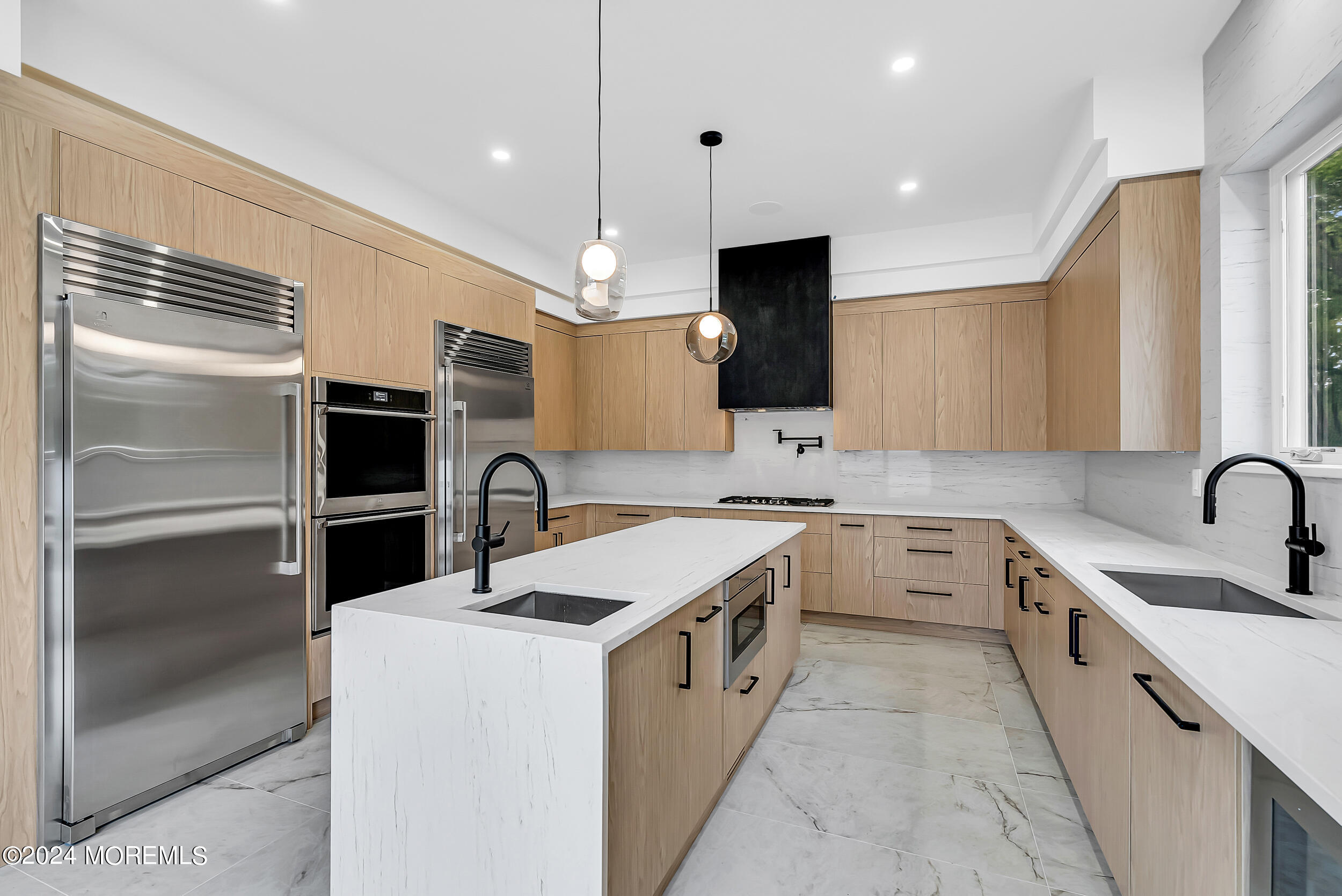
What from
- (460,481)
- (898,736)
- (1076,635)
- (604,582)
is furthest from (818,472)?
(604,582)

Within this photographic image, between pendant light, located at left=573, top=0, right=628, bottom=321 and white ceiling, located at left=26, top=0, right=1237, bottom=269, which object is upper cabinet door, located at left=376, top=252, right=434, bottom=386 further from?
pendant light, located at left=573, top=0, right=628, bottom=321

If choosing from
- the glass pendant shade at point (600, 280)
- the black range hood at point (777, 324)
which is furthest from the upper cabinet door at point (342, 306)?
the black range hood at point (777, 324)

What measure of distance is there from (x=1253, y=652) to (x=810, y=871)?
133 centimetres

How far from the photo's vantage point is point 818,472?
514 centimetres

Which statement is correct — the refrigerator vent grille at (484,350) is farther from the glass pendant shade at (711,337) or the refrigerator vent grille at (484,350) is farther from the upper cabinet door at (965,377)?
the upper cabinet door at (965,377)

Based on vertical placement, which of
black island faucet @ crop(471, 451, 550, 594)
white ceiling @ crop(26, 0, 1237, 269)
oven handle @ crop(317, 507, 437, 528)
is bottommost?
oven handle @ crop(317, 507, 437, 528)

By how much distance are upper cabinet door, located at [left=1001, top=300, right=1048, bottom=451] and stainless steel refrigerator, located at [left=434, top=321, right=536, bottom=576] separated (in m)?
3.39

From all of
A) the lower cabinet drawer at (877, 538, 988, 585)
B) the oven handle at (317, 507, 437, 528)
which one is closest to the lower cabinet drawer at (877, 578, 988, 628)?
the lower cabinet drawer at (877, 538, 988, 585)

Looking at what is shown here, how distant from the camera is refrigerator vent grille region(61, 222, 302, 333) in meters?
2.04

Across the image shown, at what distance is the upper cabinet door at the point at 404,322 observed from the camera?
10.4ft

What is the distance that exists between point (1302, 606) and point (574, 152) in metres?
3.44

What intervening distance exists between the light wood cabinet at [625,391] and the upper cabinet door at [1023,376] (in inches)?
111

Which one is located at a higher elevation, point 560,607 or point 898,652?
point 560,607

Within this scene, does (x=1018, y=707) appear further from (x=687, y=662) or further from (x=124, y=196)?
(x=124, y=196)
